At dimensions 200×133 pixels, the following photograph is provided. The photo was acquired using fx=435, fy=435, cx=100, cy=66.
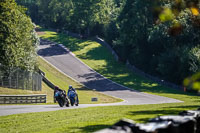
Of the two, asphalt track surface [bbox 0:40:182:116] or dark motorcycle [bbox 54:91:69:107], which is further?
asphalt track surface [bbox 0:40:182:116]

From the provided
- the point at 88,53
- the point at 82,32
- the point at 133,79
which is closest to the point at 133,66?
the point at 133,79

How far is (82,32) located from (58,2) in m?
18.5

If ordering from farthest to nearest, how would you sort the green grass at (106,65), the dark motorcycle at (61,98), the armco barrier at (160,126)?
the green grass at (106,65) → the dark motorcycle at (61,98) → the armco barrier at (160,126)

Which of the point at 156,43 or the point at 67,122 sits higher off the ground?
the point at 156,43

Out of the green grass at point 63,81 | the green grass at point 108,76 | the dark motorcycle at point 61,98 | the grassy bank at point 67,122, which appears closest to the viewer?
the grassy bank at point 67,122

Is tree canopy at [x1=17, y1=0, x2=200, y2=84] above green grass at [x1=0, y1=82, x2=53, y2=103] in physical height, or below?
above

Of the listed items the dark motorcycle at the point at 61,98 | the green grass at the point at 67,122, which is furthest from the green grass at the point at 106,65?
the green grass at the point at 67,122

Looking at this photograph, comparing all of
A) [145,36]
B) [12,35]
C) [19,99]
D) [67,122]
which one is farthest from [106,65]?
[67,122]

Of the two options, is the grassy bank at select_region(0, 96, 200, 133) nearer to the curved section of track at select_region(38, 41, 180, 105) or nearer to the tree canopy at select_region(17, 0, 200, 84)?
A: the curved section of track at select_region(38, 41, 180, 105)

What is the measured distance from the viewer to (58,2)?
11838 cm

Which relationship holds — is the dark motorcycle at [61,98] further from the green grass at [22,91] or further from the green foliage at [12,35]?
the green foliage at [12,35]

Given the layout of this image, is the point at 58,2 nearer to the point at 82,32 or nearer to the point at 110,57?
the point at 82,32

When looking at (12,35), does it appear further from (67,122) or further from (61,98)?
(67,122)

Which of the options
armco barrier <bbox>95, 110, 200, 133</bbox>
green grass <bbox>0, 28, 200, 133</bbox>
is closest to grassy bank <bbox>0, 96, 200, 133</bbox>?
green grass <bbox>0, 28, 200, 133</bbox>
